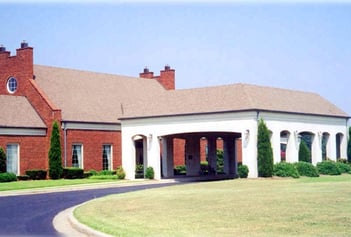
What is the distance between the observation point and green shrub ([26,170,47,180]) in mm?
43125

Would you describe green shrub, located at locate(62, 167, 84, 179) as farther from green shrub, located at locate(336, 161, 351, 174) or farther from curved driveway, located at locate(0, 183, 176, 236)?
green shrub, located at locate(336, 161, 351, 174)

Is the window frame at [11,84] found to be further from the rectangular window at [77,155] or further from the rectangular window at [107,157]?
the rectangular window at [107,157]

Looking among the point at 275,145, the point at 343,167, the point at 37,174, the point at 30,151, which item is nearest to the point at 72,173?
the point at 37,174

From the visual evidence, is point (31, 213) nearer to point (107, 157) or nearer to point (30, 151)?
point (30, 151)

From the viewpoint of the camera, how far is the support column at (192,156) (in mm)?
50312

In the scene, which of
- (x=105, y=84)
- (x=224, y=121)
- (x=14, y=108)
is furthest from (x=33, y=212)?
(x=105, y=84)

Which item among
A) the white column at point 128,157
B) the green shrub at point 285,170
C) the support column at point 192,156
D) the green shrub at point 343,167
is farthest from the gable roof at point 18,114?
the green shrub at point 343,167

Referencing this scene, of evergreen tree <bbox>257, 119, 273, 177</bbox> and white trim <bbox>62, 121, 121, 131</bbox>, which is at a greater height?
white trim <bbox>62, 121, 121, 131</bbox>

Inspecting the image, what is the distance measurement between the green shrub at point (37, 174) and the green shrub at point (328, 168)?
64.4 ft

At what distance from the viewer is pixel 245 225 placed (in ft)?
50.2

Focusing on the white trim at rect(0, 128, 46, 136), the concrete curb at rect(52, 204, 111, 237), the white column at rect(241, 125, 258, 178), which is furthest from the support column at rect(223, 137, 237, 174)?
the concrete curb at rect(52, 204, 111, 237)

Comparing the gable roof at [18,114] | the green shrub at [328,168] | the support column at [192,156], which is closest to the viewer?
the gable roof at [18,114]

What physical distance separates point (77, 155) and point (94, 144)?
168cm

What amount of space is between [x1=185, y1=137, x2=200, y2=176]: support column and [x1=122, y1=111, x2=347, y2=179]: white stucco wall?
210 inches
